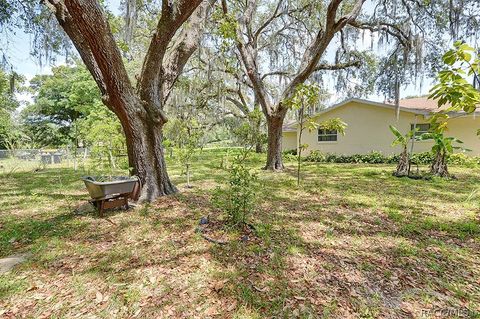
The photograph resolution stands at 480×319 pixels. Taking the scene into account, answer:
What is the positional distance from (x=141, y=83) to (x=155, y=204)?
91.5 inches

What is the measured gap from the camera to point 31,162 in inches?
474

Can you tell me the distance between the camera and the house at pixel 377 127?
11344 millimetres

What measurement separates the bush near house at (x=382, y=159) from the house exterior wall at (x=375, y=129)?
0.49 metres

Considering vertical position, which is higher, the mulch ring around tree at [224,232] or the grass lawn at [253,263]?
the mulch ring around tree at [224,232]

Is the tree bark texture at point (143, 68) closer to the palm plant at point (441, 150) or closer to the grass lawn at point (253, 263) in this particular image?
the grass lawn at point (253, 263)

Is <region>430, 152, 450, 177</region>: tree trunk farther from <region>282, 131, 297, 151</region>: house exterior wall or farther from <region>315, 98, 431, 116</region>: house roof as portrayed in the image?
<region>282, 131, 297, 151</region>: house exterior wall

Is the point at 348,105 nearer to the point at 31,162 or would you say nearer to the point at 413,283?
the point at 413,283

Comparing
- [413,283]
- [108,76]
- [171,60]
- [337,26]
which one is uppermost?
[337,26]

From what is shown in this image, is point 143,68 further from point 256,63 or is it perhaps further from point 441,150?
point 441,150

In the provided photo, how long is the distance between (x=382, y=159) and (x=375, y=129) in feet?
5.72

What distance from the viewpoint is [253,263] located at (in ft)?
8.48

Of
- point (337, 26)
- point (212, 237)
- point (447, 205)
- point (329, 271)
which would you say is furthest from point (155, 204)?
point (337, 26)

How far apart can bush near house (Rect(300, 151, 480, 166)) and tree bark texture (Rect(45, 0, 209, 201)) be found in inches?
251

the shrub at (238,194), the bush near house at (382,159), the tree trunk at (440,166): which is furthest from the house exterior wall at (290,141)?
the shrub at (238,194)
